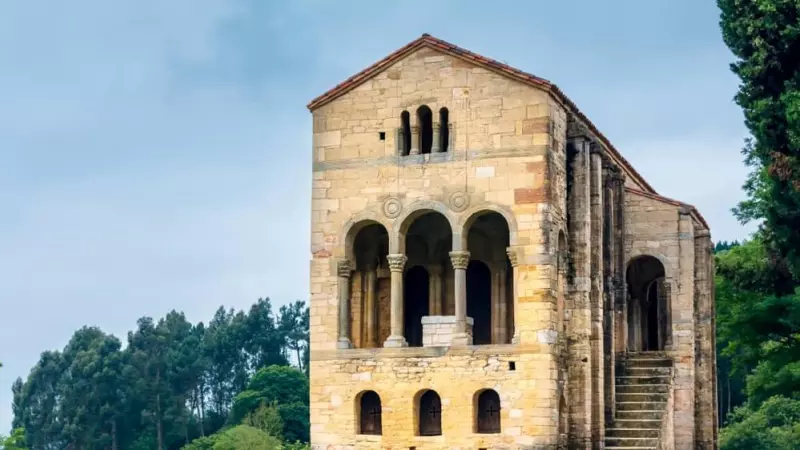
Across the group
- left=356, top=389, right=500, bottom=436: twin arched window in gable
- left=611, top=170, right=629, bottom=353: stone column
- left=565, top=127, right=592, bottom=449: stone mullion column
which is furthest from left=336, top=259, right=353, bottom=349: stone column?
left=611, top=170, right=629, bottom=353: stone column

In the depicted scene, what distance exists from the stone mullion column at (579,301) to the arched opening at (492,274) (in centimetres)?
187

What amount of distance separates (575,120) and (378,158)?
514 cm

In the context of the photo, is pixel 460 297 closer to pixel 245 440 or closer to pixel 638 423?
pixel 638 423

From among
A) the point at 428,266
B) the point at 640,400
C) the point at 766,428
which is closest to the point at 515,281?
the point at 428,266

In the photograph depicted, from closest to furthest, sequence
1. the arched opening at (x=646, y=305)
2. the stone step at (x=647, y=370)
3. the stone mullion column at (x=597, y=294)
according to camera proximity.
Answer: the stone mullion column at (x=597, y=294), the stone step at (x=647, y=370), the arched opening at (x=646, y=305)

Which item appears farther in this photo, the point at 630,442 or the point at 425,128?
the point at 630,442

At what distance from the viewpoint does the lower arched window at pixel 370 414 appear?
104ft

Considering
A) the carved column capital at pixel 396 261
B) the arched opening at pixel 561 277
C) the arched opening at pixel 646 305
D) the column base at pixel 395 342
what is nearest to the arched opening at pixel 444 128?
the carved column capital at pixel 396 261

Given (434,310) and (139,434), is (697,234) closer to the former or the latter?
(434,310)

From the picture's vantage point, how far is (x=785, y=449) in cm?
5934

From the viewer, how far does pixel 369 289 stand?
33.5m

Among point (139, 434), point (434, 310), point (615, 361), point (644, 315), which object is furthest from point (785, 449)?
point (139, 434)

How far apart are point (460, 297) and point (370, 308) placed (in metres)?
3.28

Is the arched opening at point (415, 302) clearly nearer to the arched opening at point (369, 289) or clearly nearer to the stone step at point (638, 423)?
the arched opening at point (369, 289)
